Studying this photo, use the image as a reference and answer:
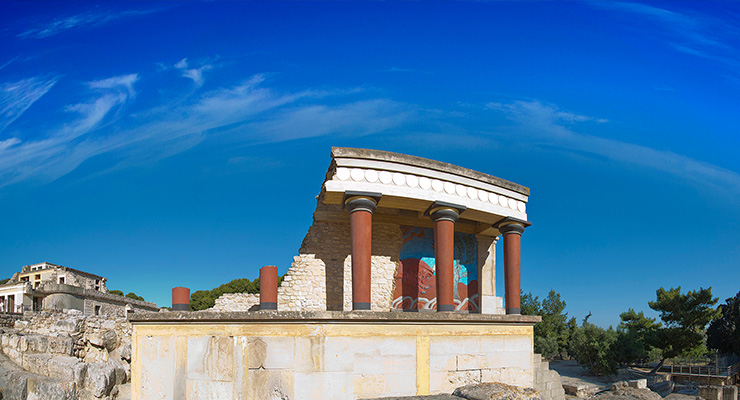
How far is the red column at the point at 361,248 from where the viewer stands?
37.1 feet

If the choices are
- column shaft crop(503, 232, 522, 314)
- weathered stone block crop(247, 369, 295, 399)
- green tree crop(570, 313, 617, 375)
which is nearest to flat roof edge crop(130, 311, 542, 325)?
weathered stone block crop(247, 369, 295, 399)

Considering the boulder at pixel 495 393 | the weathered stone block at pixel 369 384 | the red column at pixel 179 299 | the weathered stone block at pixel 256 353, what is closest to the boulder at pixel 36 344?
the red column at pixel 179 299

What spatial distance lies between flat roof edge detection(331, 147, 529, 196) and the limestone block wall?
9.59 feet

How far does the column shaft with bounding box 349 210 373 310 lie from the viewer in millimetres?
11273

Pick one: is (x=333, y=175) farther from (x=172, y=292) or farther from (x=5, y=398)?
(x=5, y=398)

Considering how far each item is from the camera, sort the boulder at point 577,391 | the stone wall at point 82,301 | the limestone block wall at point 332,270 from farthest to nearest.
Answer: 1. the stone wall at point 82,301
2. the boulder at point 577,391
3. the limestone block wall at point 332,270

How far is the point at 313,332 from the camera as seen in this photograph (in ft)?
23.3

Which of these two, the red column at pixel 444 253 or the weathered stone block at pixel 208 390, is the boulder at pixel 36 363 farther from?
the red column at pixel 444 253

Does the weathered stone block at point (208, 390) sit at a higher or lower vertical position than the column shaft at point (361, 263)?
lower

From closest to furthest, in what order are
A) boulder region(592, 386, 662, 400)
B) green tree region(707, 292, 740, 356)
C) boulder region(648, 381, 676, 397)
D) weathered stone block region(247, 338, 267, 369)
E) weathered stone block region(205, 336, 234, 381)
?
boulder region(592, 386, 662, 400), weathered stone block region(247, 338, 267, 369), weathered stone block region(205, 336, 234, 381), boulder region(648, 381, 676, 397), green tree region(707, 292, 740, 356)

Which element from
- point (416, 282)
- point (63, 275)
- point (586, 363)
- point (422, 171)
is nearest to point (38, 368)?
point (416, 282)

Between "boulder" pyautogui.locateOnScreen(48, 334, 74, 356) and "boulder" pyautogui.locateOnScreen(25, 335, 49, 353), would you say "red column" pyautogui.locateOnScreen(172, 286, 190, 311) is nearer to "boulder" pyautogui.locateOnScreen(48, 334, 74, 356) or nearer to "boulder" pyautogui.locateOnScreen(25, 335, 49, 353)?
"boulder" pyautogui.locateOnScreen(25, 335, 49, 353)

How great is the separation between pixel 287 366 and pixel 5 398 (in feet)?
28.9

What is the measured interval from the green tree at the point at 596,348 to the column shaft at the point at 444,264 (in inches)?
731
